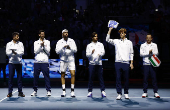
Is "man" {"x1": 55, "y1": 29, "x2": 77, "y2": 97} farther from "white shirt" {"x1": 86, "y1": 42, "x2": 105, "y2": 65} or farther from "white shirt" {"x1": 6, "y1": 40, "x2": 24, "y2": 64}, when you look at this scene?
"white shirt" {"x1": 6, "y1": 40, "x2": 24, "y2": 64}

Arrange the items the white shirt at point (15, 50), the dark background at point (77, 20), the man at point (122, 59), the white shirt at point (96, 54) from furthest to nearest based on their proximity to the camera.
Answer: the dark background at point (77, 20) → the white shirt at point (96, 54) → the white shirt at point (15, 50) → the man at point (122, 59)

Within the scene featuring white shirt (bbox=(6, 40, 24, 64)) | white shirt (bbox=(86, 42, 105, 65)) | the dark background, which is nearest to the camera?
white shirt (bbox=(6, 40, 24, 64))

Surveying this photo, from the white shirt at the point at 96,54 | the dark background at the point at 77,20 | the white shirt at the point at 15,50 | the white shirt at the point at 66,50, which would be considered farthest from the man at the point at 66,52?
the dark background at the point at 77,20

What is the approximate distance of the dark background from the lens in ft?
62.3

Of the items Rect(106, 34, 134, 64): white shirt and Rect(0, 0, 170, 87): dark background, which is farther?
Rect(0, 0, 170, 87): dark background

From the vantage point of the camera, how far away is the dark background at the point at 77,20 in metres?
19.0

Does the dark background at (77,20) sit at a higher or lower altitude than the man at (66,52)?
higher

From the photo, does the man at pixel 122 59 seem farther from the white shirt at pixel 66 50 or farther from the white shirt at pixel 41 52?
the white shirt at pixel 41 52

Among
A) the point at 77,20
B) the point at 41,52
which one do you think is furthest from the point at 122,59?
the point at 77,20

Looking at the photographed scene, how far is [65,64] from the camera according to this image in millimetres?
10148

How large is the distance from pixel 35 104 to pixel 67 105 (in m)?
0.98

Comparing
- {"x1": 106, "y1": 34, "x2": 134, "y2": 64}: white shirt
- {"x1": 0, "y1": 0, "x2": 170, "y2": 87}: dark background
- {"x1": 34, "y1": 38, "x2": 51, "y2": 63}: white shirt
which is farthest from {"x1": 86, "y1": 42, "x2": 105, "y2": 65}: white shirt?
{"x1": 0, "y1": 0, "x2": 170, "y2": 87}: dark background

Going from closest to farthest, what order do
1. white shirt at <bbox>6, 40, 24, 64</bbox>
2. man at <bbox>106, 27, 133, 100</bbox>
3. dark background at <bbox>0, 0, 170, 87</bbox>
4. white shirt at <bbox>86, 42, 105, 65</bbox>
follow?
man at <bbox>106, 27, 133, 100</bbox> < white shirt at <bbox>6, 40, 24, 64</bbox> < white shirt at <bbox>86, 42, 105, 65</bbox> < dark background at <bbox>0, 0, 170, 87</bbox>

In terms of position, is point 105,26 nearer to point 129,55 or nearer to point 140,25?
point 140,25
